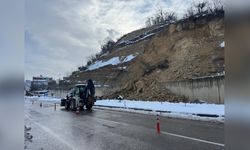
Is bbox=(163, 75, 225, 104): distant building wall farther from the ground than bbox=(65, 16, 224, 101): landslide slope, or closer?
closer

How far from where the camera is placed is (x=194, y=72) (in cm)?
3641

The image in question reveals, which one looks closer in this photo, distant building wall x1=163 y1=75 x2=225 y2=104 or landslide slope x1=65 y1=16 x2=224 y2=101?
distant building wall x1=163 y1=75 x2=225 y2=104

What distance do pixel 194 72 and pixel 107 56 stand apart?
181 ft

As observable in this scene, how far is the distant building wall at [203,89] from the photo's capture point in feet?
83.6

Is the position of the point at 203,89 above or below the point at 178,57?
below

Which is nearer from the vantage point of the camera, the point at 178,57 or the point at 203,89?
the point at 203,89

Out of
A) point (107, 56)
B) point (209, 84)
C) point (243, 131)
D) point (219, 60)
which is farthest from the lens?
point (107, 56)

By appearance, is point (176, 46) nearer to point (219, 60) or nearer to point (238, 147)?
point (219, 60)

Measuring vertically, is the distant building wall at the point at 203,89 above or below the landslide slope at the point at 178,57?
below

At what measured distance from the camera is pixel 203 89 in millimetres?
27766

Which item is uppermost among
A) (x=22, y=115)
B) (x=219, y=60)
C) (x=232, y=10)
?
(x=219, y=60)

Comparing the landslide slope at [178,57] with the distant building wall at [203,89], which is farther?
the landslide slope at [178,57]

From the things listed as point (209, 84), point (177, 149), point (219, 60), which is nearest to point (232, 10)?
point (177, 149)

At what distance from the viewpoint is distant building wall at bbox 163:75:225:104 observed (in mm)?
25484
